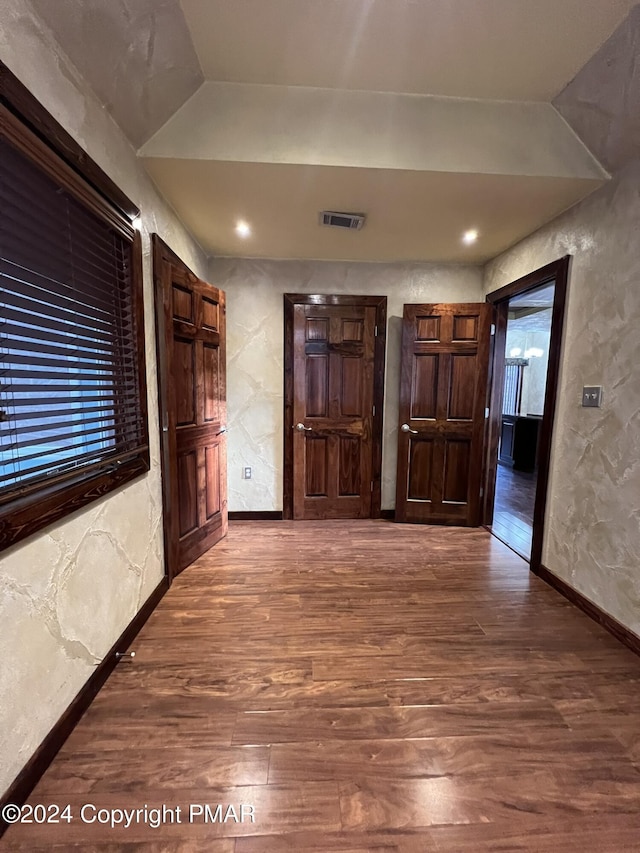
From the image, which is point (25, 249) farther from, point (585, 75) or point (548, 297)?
point (548, 297)

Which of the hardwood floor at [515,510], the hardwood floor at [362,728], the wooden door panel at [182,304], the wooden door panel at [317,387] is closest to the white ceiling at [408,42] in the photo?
the wooden door panel at [182,304]

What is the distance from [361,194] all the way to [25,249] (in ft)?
5.66

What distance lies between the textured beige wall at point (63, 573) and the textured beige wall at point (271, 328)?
1.29 metres

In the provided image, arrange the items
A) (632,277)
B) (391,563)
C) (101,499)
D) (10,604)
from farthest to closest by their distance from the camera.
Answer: (391,563), (632,277), (101,499), (10,604)

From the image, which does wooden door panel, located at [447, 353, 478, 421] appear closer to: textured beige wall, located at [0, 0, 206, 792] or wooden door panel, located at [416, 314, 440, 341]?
wooden door panel, located at [416, 314, 440, 341]

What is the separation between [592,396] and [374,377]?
1663mm

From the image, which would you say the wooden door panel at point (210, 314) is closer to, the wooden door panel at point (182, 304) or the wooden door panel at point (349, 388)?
the wooden door panel at point (182, 304)

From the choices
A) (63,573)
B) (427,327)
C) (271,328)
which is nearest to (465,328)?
(427,327)

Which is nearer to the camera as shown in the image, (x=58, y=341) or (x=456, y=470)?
(x=58, y=341)

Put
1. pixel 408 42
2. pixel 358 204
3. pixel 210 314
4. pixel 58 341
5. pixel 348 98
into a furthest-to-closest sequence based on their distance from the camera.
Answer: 1. pixel 210 314
2. pixel 358 204
3. pixel 348 98
4. pixel 408 42
5. pixel 58 341

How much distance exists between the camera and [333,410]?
3.27 metres

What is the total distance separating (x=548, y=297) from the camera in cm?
425

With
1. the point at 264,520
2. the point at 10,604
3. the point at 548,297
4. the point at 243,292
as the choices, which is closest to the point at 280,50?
the point at 243,292

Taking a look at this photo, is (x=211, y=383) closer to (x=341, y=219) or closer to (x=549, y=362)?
(x=341, y=219)
